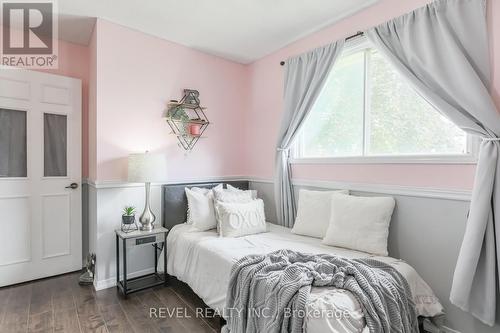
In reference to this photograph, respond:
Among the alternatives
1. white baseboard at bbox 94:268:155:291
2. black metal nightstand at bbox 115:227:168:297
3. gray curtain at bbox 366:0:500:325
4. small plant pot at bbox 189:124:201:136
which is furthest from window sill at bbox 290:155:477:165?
white baseboard at bbox 94:268:155:291

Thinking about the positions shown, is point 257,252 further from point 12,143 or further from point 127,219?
point 12,143

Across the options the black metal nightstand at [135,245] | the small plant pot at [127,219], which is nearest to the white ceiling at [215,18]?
the small plant pot at [127,219]

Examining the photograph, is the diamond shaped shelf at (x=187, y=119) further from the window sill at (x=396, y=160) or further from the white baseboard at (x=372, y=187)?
the window sill at (x=396, y=160)

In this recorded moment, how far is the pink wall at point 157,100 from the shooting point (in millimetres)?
2670

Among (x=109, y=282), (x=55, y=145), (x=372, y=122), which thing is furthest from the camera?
(x=55, y=145)

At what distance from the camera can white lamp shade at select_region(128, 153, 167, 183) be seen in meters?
2.52

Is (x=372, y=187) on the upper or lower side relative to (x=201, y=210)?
upper

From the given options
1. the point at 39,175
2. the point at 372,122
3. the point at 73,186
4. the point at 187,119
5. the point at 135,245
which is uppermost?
the point at 187,119

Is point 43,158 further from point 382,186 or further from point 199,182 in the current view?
point 382,186

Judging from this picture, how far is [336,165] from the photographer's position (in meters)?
2.66

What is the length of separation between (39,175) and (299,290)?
2886 mm

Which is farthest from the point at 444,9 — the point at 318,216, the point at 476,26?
the point at 318,216

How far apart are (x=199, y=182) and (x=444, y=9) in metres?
2.78

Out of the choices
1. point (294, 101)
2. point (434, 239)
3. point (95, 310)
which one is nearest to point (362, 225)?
point (434, 239)
